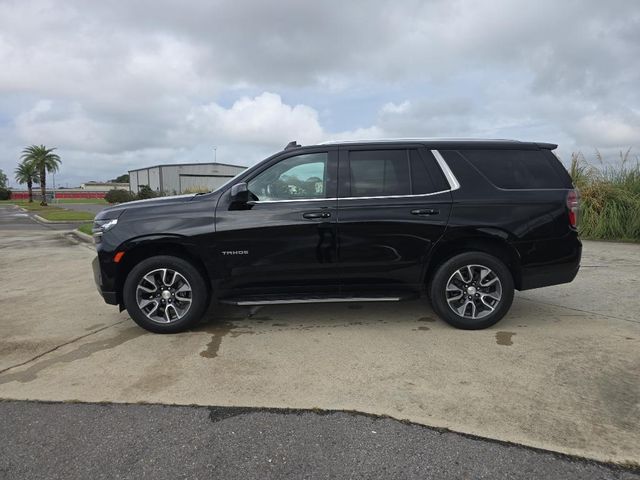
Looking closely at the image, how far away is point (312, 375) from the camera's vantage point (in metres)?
3.86

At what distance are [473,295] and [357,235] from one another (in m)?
1.32

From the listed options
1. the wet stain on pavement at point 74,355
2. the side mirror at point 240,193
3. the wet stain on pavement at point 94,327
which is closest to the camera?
the wet stain on pavement at point 74,355

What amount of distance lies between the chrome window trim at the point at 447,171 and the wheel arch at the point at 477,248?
0.48m

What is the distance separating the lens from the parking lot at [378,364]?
3.19 metres

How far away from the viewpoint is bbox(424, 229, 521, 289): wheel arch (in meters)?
4.82

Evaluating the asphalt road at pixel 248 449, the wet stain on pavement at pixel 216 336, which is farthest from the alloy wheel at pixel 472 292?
the wet stain on pavement at pixel 216 336

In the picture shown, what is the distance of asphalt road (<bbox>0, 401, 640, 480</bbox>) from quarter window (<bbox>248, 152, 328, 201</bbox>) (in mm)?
2282

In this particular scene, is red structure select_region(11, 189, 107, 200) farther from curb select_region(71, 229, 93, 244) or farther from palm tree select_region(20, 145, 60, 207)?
curb select_region(71, 229, 93, 244)

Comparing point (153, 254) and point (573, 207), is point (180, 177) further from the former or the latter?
point (573, 207)

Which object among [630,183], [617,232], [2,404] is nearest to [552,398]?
[2,404]

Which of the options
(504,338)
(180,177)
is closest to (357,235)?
(504,338)

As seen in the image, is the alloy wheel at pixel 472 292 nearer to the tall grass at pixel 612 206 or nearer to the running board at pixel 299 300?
the running board at pixel 299 300

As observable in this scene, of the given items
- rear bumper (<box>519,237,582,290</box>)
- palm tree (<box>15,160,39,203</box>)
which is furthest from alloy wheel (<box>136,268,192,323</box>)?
palm tree (<box>15,160,39,203</box>)

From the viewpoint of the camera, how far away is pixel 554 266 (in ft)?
16.0
